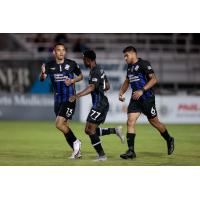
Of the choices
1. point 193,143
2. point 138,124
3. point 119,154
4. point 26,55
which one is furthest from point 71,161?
point 26,55

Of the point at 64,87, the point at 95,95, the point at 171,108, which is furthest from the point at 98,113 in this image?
the point at 171,108

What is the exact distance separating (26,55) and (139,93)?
897 cm

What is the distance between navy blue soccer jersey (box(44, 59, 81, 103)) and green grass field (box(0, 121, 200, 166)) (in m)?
0.97

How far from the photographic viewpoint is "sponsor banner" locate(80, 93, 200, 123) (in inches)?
678

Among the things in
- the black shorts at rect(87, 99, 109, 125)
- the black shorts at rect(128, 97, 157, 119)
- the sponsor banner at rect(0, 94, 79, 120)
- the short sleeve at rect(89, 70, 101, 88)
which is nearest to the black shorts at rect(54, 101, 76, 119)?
the black shorts at rect(87, 99, 109, 125)

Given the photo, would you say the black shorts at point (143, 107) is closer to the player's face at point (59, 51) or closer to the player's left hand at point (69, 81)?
the player's left hand at point (69, 81)

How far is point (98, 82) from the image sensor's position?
9.34 metres

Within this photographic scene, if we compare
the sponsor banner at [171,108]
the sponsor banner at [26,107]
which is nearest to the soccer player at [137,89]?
the sponsor banner at [171,108]

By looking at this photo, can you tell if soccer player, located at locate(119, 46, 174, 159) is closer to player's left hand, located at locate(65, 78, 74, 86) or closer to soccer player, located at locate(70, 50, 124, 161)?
soccer player, located at locate(70, 50, 124, 161)

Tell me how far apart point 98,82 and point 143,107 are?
0.93 meters

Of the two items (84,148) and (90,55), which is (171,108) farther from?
(90,55)

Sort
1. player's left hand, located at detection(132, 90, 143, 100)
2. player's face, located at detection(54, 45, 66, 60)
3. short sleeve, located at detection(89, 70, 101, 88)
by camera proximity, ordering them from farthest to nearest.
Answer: player's face, located at detection(54, 45, 66, 60) → player's left hand, located at detection(132, 90, 143, 100) → short sleeve, located at detection(89, 70, 101, 88)

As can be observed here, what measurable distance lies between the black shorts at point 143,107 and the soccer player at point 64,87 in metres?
0.86

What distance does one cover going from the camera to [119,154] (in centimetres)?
1049
